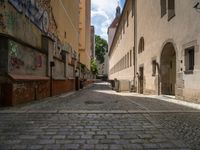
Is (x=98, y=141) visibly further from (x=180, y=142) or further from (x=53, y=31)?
(x=53, y=31)

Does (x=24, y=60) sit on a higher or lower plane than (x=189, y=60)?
lower

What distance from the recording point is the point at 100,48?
4336 inches

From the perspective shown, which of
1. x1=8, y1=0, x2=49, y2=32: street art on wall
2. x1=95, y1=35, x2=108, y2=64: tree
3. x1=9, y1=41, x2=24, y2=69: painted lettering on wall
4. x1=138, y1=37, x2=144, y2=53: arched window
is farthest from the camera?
x1=95, y1=35, x2=108, y2=64: tree

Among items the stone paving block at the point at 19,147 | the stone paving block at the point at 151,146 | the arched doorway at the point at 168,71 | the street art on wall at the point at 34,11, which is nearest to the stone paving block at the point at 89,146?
the stone paving block at the point at 151,146

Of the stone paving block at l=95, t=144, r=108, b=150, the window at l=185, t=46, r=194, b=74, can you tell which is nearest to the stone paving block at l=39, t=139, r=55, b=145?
the stone paving block at l=95, t=144, r=108, b=150

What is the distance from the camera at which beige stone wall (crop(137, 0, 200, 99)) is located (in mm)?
13320

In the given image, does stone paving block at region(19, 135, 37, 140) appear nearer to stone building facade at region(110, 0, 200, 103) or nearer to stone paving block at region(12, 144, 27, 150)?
stone paving block at region(12, 144, 27, 150)

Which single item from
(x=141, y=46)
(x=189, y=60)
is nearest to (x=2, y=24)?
(x=189, y=60)

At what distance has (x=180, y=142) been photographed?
552cm

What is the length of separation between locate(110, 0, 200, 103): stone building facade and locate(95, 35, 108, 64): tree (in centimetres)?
7827

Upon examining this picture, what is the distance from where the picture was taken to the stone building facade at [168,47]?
1355 centimetres

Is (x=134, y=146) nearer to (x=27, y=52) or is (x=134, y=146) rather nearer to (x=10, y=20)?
(x=10, y=20)

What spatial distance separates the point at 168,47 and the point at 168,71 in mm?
1680

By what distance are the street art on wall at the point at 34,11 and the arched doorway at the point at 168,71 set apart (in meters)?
7.22
